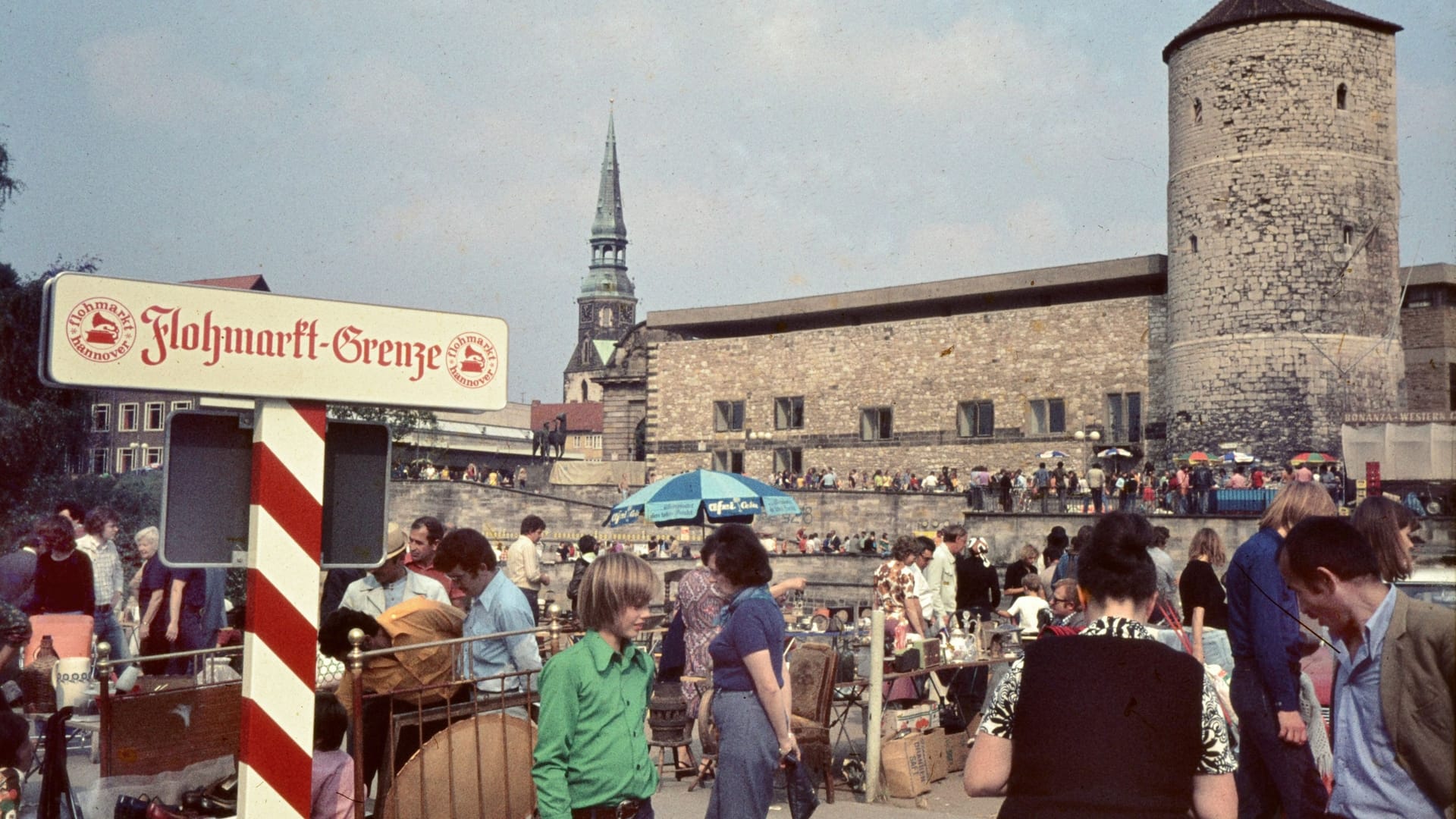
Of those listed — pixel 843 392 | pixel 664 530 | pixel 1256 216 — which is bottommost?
pixel 664 530

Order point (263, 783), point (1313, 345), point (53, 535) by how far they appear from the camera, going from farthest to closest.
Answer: point (1313, 345)
point (53, 535)
point (263, 783)

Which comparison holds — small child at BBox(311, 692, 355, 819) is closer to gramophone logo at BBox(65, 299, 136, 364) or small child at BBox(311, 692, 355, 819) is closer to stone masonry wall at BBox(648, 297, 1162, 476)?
gramophone logo at BBox(65, 299, 136, 364)

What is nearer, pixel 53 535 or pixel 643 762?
pixel 643 762

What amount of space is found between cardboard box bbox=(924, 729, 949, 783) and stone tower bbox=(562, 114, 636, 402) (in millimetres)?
106477

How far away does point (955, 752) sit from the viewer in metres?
8.84

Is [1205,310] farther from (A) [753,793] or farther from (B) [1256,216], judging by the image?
(A) [753,793]

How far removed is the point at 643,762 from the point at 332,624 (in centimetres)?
166

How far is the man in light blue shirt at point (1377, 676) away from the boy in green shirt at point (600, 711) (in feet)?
5.56

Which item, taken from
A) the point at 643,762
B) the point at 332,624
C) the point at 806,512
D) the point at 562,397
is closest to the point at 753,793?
the point at 643,762

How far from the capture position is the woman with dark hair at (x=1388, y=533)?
156 inches

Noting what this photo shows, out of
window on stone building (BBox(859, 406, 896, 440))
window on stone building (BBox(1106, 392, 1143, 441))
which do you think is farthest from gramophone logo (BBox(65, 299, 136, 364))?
window on stone building (BBox(859, 406, 896, 440))

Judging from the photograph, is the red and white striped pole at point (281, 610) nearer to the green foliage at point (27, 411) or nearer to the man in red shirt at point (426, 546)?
the man in red shirt at point (426, 546)

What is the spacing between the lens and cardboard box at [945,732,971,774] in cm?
880

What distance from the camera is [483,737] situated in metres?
4.81
